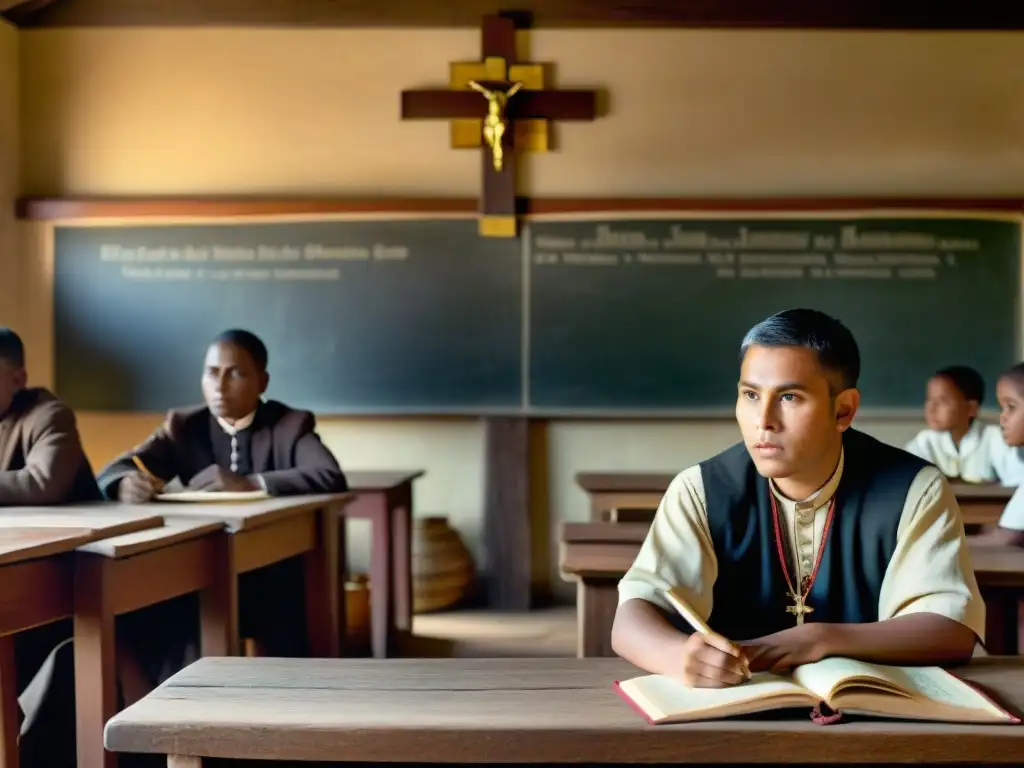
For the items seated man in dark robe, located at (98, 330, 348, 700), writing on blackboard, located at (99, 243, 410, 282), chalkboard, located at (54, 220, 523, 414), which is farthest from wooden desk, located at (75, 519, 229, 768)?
writing on blackboard, located at (99, 243, 410, 282)

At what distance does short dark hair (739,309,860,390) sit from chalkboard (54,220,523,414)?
3.66 m

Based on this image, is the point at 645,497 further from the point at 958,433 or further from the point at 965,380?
the point at 965,380

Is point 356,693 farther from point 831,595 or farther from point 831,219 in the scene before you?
point 831,219

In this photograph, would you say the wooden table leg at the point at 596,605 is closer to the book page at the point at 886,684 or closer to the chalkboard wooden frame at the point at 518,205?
the book page at the point at 886,684

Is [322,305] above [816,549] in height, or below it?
above

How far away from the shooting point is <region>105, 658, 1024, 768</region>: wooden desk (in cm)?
112

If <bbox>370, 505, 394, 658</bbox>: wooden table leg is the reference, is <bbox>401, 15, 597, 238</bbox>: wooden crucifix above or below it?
above

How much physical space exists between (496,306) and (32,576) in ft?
10.6

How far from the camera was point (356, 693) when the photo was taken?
131cm

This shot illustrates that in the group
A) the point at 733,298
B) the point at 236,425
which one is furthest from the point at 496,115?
the point at 236,425

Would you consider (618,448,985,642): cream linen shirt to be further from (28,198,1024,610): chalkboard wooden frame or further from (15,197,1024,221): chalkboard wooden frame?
(15,197,1024,221): chalkboard wooden frame

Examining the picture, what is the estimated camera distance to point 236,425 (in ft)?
11.4

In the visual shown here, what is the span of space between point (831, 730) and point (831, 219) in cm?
432

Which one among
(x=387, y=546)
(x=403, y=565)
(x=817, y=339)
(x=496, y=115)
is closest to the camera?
(x=817, y=339)
